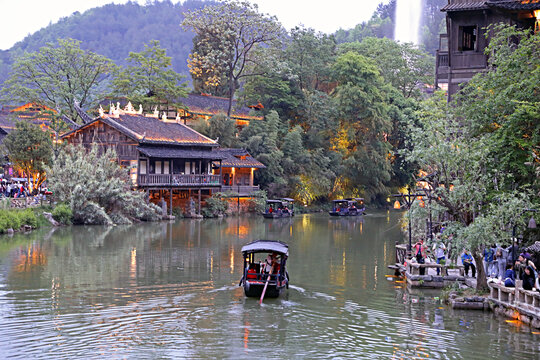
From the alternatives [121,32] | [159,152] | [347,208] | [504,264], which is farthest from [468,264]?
[121,32]

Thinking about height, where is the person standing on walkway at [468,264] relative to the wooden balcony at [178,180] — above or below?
below

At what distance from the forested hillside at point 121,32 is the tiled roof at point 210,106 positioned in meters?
84.5

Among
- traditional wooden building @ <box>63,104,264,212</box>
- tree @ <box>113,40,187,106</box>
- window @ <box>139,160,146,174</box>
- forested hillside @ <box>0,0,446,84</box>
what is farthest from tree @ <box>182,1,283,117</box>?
forested hillside @ <box>0,0,446,84</box>

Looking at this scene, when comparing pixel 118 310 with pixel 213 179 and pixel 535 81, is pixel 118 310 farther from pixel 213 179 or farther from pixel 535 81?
pixel 213 179

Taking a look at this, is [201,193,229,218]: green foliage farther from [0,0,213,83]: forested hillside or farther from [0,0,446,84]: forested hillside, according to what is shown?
[0,0,213,83]: forested hillside

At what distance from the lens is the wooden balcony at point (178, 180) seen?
5509cm

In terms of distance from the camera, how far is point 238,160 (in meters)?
65.2

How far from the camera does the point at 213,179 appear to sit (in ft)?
201

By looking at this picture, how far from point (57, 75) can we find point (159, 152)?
19.1 metres

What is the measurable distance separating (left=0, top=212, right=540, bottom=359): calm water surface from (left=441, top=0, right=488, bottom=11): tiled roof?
563 inches

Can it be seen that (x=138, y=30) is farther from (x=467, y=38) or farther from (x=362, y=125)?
(x=467, y=38)

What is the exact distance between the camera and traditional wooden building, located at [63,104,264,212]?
55466mm

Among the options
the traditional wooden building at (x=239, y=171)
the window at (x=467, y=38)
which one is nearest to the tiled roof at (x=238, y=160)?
the traditional wooden building at (x=239, y=171)

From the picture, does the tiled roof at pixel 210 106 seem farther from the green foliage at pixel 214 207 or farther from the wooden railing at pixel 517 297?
the wooden railing at pixel 517 297
